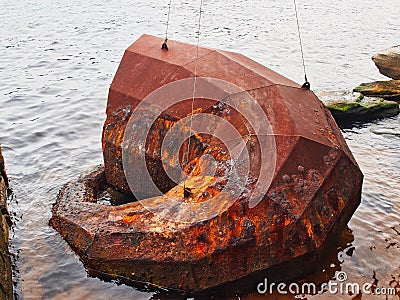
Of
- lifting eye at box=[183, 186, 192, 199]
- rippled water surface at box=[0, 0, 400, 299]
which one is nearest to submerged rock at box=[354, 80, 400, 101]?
rippled water surface at box=[0, 0, 400, 299]

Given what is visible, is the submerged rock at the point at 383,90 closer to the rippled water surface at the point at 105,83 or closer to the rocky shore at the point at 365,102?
the rocky shore at the point at 365,102

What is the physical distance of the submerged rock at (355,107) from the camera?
7.48 meters

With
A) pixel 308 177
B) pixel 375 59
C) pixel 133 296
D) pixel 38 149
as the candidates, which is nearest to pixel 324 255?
pixel 308 177

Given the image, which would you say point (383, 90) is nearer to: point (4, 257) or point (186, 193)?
point (186, 193)

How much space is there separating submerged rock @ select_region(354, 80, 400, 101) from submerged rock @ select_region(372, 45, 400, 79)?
762 millimetres

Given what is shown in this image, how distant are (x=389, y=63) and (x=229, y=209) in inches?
302

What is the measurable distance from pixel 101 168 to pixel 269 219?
7.16ft

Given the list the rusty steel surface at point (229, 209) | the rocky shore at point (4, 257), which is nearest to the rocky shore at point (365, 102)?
the rusty steel surface at point (229, 209)

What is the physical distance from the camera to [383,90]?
8680mm

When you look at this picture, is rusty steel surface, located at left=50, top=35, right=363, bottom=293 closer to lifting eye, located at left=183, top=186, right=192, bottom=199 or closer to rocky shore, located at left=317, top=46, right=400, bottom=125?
lifting eye, located at left=183, top=186, right=192, bottom=199

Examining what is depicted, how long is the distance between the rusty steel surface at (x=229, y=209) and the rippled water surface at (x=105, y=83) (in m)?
0.35

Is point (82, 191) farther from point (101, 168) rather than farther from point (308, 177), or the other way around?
point (308, 177)

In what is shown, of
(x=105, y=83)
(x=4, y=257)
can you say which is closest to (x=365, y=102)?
(x=105, y=83)

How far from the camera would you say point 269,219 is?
314 cm
